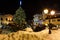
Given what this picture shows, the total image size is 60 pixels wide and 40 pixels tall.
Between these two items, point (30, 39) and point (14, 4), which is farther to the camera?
point (14, 4)

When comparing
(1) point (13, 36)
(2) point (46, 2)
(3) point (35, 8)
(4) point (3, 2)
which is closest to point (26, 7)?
(3) point (35, 8)

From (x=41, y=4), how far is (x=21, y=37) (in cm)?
3410

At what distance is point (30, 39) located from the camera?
1229 cm

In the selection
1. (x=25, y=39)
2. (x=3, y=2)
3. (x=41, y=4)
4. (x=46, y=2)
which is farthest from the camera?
(x=3, y=2)

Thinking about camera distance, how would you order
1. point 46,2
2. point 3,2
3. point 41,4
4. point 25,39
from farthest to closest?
point 3,2 < point 41,4 < point 46,2 < point 25,39

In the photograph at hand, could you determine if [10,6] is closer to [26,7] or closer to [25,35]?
[26,7]

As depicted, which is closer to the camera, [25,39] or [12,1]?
[25,39]

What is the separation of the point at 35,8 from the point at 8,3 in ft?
30.0

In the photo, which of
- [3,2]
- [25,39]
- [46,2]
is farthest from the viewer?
[3,2]

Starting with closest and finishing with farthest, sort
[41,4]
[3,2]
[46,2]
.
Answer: [46,2] < [41,4] < [3,2]

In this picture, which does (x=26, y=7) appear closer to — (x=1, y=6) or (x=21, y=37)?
(x=1, y=6)

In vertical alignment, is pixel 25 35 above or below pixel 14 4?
below

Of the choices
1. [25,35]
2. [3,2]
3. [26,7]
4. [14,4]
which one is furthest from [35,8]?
[25,35]

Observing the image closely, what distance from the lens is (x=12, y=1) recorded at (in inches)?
2021
